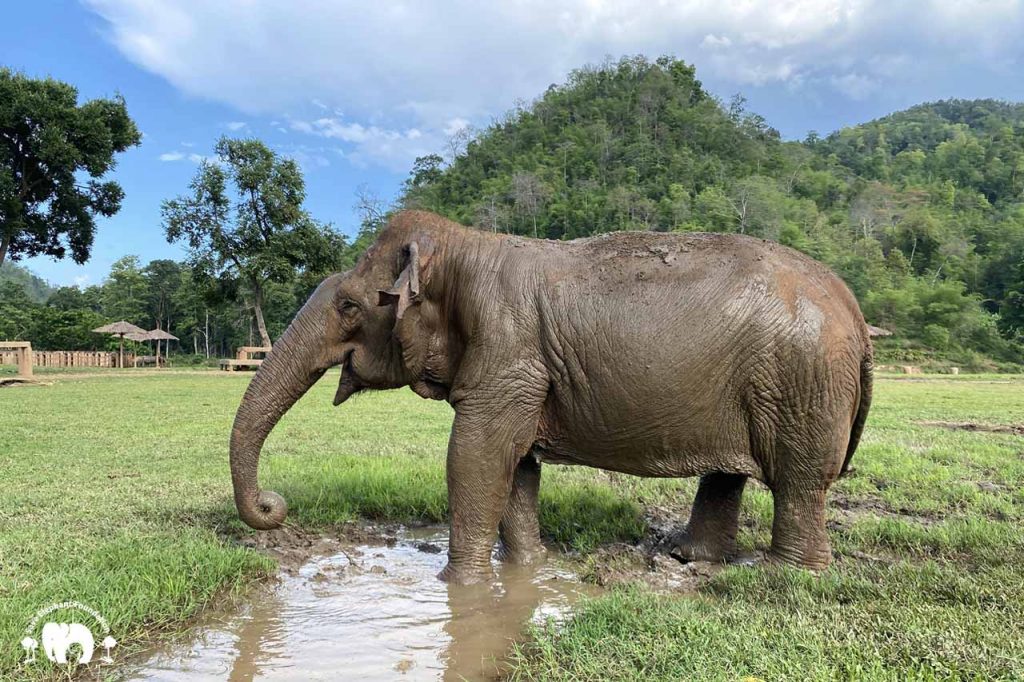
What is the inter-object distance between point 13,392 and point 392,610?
56.0 feet

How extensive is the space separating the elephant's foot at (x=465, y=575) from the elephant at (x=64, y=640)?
6.27 feet

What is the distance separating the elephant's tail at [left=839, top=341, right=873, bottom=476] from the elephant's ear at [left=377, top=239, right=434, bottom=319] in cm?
272

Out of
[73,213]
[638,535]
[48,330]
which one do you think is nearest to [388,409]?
[638,535]

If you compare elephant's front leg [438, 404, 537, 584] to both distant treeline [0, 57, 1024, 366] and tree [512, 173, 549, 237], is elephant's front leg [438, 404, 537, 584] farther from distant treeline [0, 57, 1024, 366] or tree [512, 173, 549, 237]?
tree [512, 173, 549, 237]

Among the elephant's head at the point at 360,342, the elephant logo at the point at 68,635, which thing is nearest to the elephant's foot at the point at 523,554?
the elephant's head at the point at 360,342

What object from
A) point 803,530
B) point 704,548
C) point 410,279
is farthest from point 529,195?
point 803,530

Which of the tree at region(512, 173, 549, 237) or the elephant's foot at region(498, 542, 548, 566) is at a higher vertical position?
the tree at region(512, 173, 549, 237)

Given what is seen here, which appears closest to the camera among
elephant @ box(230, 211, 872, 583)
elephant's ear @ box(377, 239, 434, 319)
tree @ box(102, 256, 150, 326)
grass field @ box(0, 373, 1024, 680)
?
grass field @ box(0, 373, 1024, 680)

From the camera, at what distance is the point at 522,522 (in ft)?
16.5

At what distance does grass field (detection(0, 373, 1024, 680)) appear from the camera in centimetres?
294

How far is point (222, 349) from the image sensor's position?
5903 centimetres

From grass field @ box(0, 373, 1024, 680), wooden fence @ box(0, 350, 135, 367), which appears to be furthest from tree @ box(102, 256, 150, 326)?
grass field @ box(0, 373, 1024, 680)

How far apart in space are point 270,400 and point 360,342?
2.24 feet

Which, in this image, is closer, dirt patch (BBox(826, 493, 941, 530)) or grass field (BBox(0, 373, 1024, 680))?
grass field (BBox(0, 373, 1024, 680))
